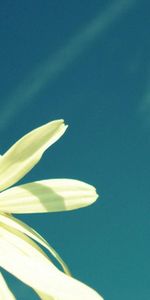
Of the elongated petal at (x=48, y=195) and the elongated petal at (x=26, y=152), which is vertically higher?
the elongated petal at (x=26, y=152)

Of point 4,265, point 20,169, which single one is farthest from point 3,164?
point 4,265

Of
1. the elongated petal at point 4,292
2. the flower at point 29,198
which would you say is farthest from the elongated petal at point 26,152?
the elongated petal at point 4,292

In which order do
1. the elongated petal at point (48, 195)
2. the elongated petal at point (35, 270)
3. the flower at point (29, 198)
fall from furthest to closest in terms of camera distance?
the elongated petal at point (48, 195) < the flower at point (29, 198) < the elongated petal at point (35, 270)

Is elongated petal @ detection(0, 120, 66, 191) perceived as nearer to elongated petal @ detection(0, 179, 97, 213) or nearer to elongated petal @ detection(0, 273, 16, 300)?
elongated petal @ detection(0, 179, 97, 213)

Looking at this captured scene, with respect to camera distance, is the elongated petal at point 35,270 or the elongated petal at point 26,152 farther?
the elongated petal at point 26,152

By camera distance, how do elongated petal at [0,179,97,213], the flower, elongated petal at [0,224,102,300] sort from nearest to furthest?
elongated petal at [0,224,102,300], the flower, elongated petal at [0,179,97,213]

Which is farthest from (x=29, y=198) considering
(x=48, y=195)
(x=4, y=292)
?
(x=4, y=292)

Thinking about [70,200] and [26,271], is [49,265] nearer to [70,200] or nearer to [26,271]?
[26,271]

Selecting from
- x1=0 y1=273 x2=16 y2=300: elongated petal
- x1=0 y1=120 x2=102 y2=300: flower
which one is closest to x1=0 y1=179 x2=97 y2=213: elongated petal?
x1=0 y1=120 x2=102 y2=300: flower

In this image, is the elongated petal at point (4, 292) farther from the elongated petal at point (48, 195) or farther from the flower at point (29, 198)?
the elongated petal at point (48, 195)
